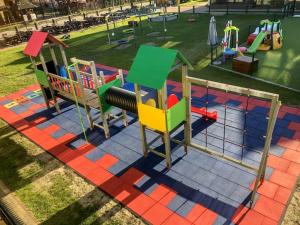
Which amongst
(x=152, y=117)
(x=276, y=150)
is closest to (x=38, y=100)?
(x=152, y=117)

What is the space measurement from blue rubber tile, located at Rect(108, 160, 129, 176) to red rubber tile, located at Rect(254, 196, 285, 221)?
363 centimetres

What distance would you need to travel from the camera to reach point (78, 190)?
7.13 metres

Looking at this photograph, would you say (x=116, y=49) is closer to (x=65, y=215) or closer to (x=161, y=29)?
(x=161, y=29)

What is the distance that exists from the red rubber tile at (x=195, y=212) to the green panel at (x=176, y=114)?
2.06 m

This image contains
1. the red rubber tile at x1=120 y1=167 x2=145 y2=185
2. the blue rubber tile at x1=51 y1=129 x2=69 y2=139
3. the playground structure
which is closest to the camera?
the playground structure

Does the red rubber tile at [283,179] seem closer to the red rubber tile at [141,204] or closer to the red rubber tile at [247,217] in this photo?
the red rubber tile at [247,217]

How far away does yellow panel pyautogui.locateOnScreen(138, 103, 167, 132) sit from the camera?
269 inches

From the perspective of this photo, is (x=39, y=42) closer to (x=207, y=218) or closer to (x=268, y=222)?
(x=207, y=218)

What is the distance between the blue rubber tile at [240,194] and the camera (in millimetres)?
6309

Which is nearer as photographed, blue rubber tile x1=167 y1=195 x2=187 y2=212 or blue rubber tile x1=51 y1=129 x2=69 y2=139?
blue rubber tile x1=167 y1=195 x2=187 y2=212

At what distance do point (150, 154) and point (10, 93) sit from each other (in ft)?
31.2

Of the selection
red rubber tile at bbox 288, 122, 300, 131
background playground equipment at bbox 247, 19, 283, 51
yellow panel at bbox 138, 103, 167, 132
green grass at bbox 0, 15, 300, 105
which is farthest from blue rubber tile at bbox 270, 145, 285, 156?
background playground equipment at bbox 247, 19, 283, 51

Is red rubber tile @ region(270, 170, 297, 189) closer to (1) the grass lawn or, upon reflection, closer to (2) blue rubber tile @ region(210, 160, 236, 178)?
(2) blue rubber tile @ region(210, 160, 236, 178)

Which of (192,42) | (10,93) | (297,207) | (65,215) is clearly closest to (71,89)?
(65,215)
